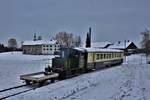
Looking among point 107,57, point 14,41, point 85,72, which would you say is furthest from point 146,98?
point 14,41

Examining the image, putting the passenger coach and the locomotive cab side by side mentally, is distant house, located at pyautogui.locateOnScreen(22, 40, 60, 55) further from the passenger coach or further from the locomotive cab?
the locomotive cab

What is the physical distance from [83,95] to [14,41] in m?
168

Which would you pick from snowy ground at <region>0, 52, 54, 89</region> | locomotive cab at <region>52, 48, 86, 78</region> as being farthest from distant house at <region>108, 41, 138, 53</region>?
locomotive cab at <region>52, 48, 86, 78</region>

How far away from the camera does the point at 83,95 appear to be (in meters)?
13.0

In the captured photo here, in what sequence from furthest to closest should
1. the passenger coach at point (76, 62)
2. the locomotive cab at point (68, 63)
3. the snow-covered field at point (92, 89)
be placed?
the passenger coach at point (76, 62), the locomotive cab at point (68, 63), the snow-covered field at point (92, 89)

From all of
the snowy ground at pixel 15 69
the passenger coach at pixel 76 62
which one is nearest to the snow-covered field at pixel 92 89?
the snowy ground at pixel 15 69

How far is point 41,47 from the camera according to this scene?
360 feet

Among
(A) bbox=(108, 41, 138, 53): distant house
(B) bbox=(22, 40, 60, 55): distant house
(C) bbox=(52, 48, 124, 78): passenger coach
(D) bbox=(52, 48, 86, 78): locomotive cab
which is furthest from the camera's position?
(B) bbox=(22, 40, 60, 55): distant house

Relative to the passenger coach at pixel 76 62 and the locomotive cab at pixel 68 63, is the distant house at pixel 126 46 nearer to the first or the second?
the passenger coach at pixel 76 62

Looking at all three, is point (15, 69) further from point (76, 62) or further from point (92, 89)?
point (92, 89)

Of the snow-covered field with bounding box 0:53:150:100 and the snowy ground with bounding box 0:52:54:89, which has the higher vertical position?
the snowy ground with bounding box 0:52:54:89

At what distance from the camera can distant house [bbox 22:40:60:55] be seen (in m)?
107

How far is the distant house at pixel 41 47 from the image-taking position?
107250 millimetres

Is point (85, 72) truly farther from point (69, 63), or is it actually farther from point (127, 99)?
point (127, 99)
